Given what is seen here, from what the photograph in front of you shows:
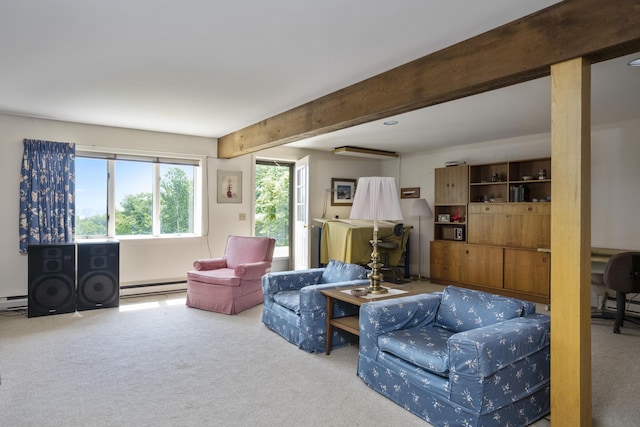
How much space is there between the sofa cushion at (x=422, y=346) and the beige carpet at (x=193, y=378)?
13.5 inches

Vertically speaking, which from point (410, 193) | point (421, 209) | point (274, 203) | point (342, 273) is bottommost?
point (342, 273)

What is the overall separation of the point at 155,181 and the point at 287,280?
275cm

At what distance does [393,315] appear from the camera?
8.73 ft

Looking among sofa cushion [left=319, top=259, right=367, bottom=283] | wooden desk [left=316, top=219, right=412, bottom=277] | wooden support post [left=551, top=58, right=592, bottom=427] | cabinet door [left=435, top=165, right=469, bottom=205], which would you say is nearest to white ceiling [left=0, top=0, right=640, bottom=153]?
wooden support post [left=551, top=58, right=592, bottom=427]

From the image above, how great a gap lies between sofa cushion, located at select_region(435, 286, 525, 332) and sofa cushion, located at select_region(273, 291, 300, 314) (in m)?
1.24

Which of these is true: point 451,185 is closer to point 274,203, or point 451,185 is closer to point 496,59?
point 274,203

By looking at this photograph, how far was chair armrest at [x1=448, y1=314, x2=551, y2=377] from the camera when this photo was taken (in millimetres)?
1993

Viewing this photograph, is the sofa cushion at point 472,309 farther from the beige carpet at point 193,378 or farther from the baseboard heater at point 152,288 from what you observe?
the baseboard heater at point 152,288

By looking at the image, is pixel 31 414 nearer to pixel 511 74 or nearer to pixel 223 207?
pixel 511 74

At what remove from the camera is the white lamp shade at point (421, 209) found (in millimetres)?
6363

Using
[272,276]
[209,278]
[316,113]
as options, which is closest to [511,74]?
[316,113]

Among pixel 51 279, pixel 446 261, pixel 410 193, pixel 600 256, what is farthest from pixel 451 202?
pixel 51 279

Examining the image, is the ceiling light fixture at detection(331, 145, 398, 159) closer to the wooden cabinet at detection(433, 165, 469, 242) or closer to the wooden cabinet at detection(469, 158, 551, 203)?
the wooden cabinet at detection(433, 165, 469, 242)

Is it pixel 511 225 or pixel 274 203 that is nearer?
pixel 511 225
